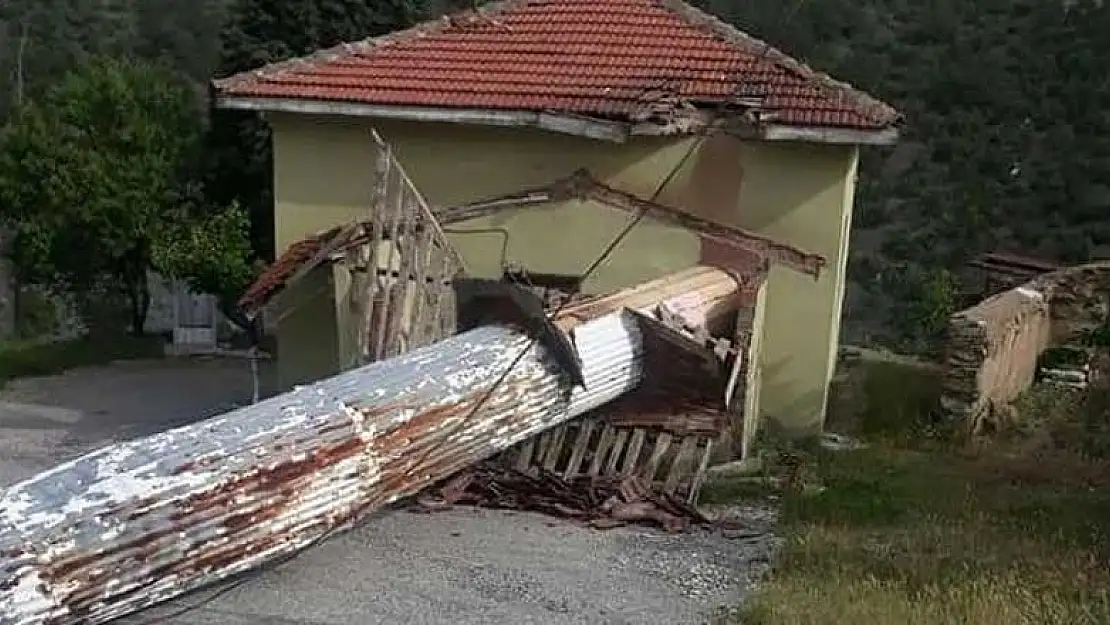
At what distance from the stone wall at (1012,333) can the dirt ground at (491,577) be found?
440 centimetres

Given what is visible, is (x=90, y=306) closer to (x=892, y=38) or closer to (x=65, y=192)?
(x=65, y=192)

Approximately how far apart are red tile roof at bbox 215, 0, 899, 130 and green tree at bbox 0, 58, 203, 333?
22.4 ft

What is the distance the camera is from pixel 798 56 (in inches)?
1251

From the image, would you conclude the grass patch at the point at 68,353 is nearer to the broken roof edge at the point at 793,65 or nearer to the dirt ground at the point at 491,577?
the broken roof edge at the point at 793,65

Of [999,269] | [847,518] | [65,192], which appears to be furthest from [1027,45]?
[847,518]

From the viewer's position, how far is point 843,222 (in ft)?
45.8

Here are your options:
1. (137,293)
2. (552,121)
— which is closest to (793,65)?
(552,121)

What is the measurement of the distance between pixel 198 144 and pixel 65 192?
2212mm

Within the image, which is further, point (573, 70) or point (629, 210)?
point (573, 70)

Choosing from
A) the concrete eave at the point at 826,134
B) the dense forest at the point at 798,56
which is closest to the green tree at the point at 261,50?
the dense forest at the point at 798,56

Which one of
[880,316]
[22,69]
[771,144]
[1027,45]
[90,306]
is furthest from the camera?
[22,69]

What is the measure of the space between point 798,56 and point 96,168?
17.1 meters

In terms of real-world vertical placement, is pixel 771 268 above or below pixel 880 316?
above

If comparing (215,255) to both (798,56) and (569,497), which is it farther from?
(798,56)
